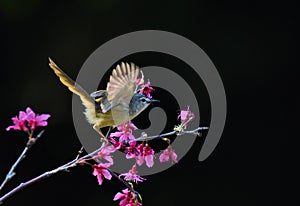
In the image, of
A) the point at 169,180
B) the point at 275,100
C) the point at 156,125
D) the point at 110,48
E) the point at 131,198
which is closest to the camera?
the point at 131,198

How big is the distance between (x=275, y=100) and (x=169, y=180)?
0.88 metres

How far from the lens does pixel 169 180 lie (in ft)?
10.0

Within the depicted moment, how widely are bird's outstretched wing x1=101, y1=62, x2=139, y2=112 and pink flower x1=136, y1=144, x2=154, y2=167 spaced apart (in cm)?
12

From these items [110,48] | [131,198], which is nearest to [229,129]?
[110,48]

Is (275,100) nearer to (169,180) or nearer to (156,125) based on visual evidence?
(169,180)

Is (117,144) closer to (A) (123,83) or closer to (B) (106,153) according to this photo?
(B) (106,153)

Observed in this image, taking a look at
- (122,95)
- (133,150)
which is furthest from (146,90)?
(133,150)

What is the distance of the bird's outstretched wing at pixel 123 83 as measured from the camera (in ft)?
3.57

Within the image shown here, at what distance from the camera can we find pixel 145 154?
1.03m

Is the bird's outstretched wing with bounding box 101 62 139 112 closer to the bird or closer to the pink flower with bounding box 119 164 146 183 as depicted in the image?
the bird

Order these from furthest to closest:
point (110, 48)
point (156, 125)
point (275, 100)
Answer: point (275, 100), point (110, 48), point (156, 125)

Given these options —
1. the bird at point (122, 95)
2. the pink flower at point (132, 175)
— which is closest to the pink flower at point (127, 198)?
the pink flower at point (132, 175)

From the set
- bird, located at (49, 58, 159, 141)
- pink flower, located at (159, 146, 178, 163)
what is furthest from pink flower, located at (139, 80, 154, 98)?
pink flower, located at (159, 146, 178, 163)

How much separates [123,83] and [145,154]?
169 millimetres
